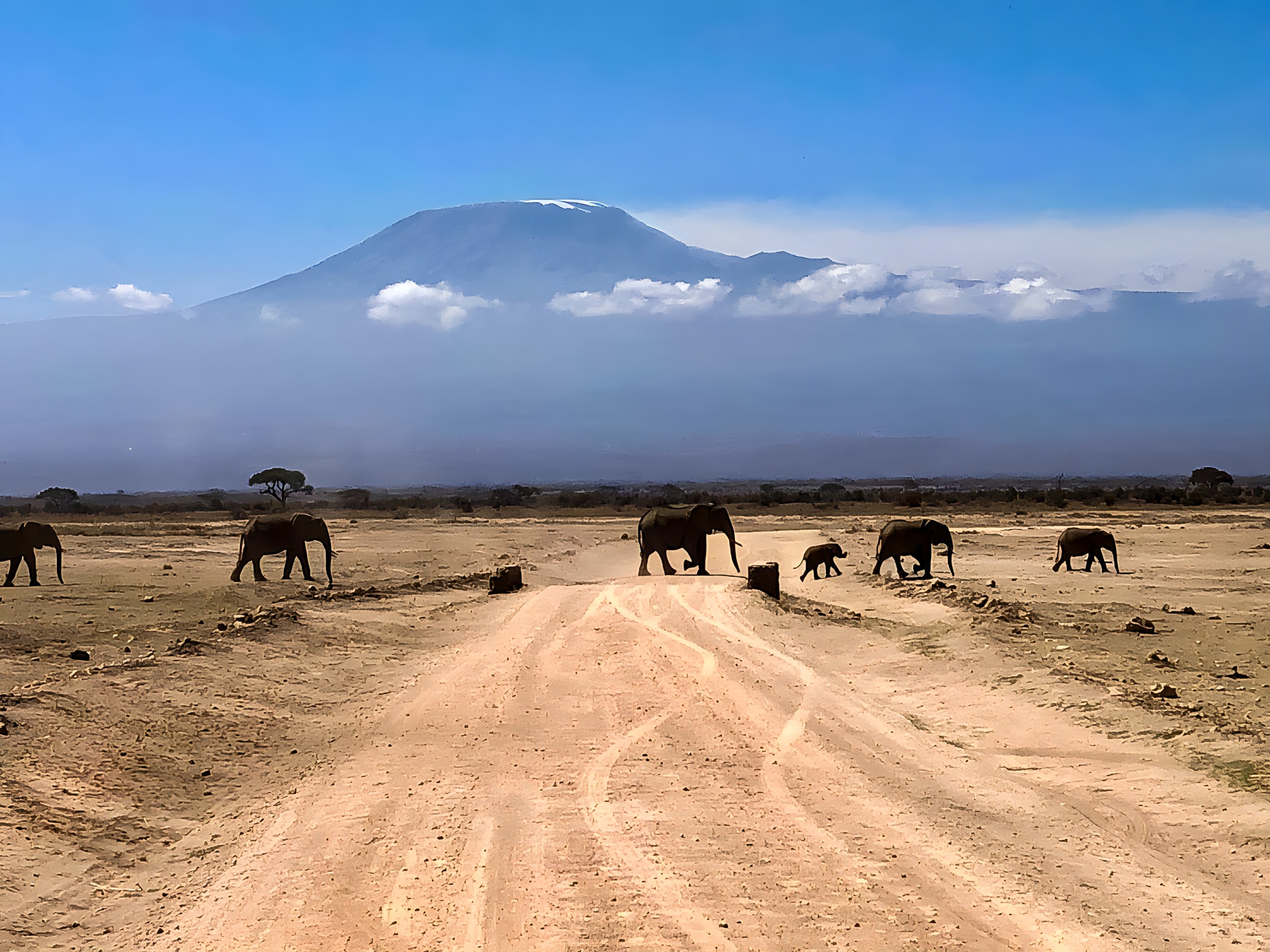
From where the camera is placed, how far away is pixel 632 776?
974 centimetres

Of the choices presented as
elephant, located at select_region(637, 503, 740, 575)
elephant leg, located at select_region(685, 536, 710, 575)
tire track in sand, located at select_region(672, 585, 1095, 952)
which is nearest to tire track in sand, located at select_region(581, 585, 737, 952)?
tire track in sand, located at select_region(672, 585, 1095, 952)

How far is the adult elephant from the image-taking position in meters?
27.1

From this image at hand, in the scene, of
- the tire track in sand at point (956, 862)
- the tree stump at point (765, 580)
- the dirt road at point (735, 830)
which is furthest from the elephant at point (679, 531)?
the tire track in sand at point (956, 862)

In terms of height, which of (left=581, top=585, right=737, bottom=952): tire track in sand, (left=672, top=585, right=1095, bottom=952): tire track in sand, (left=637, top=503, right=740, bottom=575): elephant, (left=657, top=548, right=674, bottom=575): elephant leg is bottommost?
(left=672, top=585, right=1095, bottom=952): tire track in sand

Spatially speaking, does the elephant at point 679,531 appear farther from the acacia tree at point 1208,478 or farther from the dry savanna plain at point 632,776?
the acacia tree at point 1208,478

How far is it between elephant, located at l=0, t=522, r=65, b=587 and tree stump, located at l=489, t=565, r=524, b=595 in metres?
10.2

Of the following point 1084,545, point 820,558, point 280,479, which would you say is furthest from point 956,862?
point 280,479

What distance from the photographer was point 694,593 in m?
21.8

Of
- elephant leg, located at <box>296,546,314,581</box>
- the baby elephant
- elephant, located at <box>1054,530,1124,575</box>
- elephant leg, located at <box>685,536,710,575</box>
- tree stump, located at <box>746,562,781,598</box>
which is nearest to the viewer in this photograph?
tree stump, located at <box>746,562,781,598</box>

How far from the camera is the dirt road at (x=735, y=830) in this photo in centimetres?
658

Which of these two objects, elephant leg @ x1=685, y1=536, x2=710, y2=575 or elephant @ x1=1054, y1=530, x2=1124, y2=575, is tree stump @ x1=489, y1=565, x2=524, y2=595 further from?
elephant @ x1=1054, y1=530, x2=1124, y2=575

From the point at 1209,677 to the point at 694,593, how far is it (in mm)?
9918

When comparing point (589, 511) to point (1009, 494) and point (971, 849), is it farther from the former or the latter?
point (971, 849)

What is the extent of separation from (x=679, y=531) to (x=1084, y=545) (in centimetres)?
1144
